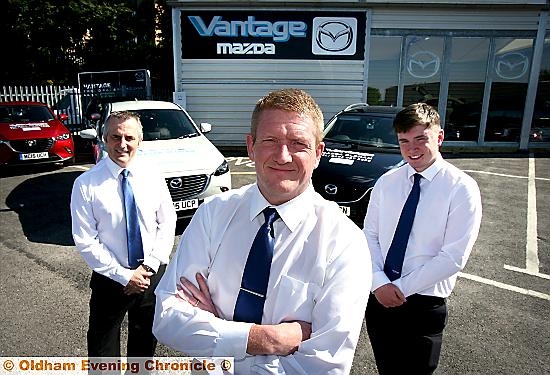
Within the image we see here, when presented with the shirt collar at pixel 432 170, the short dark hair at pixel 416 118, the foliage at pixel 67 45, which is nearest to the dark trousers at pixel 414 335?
the shirt collar at pixel 432 170

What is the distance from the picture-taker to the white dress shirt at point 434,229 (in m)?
2.26

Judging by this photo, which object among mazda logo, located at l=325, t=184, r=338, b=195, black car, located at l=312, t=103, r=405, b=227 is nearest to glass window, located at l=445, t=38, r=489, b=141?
black car, located at l=312, t=103, r=405, b=227

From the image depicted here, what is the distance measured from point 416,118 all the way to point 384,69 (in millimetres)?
11228

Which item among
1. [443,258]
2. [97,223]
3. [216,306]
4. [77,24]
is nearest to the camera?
[216,306]

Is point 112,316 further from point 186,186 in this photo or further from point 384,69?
point 384,69

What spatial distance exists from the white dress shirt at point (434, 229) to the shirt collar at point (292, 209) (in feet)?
3.20

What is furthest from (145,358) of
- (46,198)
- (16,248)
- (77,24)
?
(77,24)

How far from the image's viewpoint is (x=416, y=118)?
7.71 feet

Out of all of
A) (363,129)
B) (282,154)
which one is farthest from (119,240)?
(363,129)

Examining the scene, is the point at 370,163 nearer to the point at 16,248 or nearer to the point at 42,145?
the point at 16,248

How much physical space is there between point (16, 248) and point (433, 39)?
40.1 feet

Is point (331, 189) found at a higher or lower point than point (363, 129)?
lower

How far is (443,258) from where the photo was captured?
225cm

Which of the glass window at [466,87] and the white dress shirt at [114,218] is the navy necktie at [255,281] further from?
the glass window at [466,87]
